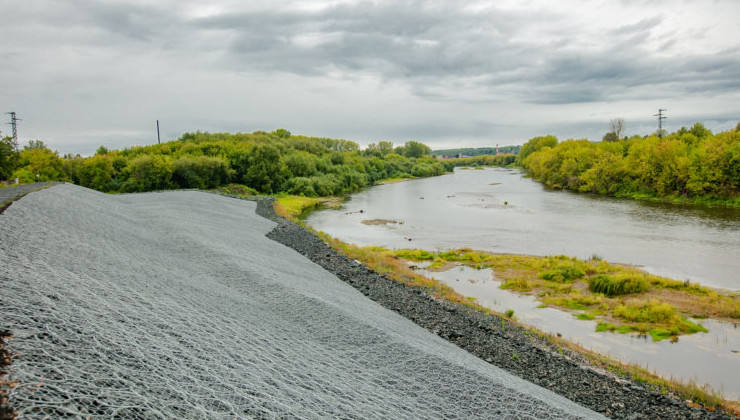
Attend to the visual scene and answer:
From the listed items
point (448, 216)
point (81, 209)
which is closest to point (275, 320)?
point (81, 209)

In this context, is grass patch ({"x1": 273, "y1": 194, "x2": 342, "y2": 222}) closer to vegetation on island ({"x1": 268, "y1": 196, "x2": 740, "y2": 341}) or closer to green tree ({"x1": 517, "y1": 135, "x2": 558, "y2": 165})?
vegetation on island ({"x1": 268, "y1": 196, "x2": 740, "y2": 341})

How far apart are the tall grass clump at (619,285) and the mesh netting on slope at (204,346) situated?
10116 millimetres

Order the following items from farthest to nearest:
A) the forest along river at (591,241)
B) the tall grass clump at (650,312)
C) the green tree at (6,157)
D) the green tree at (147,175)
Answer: the green tree at (147,175)
the green tree at (6,157)
the tall grass clump at (650,312)
the forest along river at (591,241)

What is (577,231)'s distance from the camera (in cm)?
3219

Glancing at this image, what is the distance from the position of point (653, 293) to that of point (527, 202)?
37.6 metres

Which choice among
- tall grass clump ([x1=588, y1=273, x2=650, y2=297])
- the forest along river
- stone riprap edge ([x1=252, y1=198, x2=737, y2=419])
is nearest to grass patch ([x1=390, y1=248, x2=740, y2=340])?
tall grass clump ([x1=588, y1=273, x2=650, y2=297])

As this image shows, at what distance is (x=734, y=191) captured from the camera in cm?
4747

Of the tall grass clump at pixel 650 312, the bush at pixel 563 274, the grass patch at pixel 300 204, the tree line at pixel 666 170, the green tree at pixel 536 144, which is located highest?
the green tree at pixel 536 144

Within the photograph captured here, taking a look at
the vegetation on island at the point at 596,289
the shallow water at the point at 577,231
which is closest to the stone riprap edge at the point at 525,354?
the vegetation on island at the point at 596,289

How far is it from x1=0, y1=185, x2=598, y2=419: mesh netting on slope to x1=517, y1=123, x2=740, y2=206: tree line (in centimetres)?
5450

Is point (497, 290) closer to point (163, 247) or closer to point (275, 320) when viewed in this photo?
point (275, 320)

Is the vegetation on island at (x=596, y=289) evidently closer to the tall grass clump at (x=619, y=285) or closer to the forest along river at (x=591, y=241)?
the tall grass clump at (x=619, y=285)

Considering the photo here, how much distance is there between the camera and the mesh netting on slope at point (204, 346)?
15.8 feet

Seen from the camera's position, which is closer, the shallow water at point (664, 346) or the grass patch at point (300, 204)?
the shallow water at point (664, 346)
